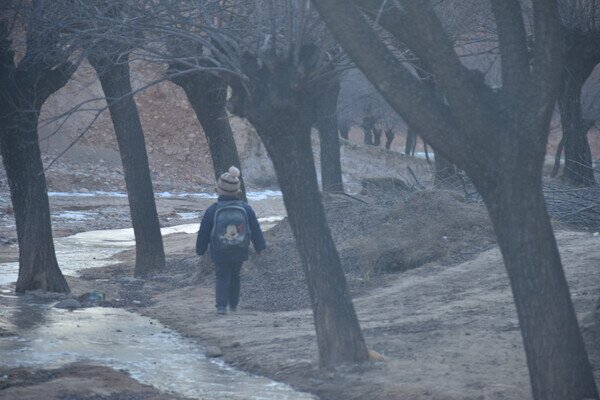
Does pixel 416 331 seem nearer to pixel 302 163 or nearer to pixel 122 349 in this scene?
pixel 302 163

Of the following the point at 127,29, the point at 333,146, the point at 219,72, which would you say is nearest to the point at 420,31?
the point at 219,72

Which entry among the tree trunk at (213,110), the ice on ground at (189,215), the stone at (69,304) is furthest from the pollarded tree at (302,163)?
the ice on ground at (189,215)

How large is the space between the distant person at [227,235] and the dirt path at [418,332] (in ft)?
1.36

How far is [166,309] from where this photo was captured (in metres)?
11.9

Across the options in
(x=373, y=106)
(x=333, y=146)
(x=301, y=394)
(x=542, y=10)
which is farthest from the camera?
(x=373, y=106)

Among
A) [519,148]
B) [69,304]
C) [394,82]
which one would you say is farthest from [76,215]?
[519,148]

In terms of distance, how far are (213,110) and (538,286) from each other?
944cm

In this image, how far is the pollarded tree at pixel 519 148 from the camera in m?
5.54

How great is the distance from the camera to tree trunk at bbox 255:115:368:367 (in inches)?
298

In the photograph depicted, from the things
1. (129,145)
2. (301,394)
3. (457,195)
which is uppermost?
(129,145)

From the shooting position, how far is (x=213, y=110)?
1438 centimetres

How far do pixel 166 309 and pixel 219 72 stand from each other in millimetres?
4637

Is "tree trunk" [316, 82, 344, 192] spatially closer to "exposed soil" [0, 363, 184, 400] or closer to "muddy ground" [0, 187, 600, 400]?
"muddy ground" [0, 187, 600, 400]

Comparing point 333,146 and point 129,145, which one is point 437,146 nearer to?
point 129,145
